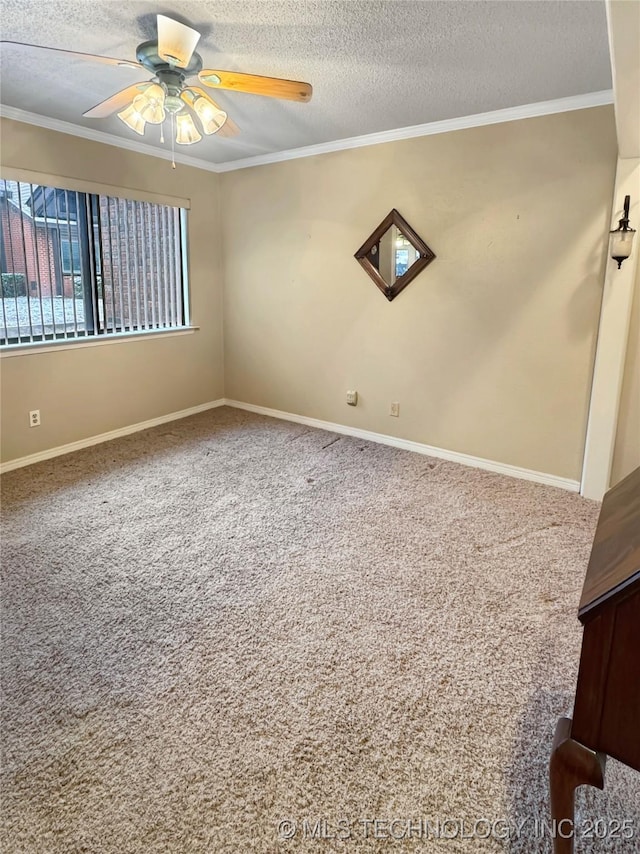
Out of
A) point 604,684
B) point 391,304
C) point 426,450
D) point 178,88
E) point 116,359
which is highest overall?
point 178,88

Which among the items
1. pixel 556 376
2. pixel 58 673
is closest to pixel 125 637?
pixel 58 673

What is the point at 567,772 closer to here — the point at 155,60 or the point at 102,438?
the point at 155,60

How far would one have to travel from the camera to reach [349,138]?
3984 mm

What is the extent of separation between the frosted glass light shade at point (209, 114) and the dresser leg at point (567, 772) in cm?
268

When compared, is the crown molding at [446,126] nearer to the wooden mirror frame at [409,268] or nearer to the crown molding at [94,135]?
the crown molding at [94,135]

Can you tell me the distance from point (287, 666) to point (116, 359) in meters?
3.19

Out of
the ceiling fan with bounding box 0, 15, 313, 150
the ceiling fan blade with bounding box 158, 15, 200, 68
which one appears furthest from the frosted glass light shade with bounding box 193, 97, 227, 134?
the ceiling fan blade with bounding box 158, 15, 200, 68

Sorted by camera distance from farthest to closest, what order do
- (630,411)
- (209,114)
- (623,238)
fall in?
(630,411) < (623,238) < (209,114)

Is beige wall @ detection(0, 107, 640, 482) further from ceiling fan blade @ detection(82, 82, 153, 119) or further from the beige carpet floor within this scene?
ceiling fan blade @ detection(82, 82, 153, 119)

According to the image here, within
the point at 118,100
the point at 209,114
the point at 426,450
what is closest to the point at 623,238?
the point at 426,450

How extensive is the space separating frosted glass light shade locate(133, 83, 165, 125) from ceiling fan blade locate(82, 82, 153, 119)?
0.09ft

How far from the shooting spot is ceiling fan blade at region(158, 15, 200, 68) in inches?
77.0

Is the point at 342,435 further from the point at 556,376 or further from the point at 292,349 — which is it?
the point at 556,376

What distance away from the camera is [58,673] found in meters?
1.85
